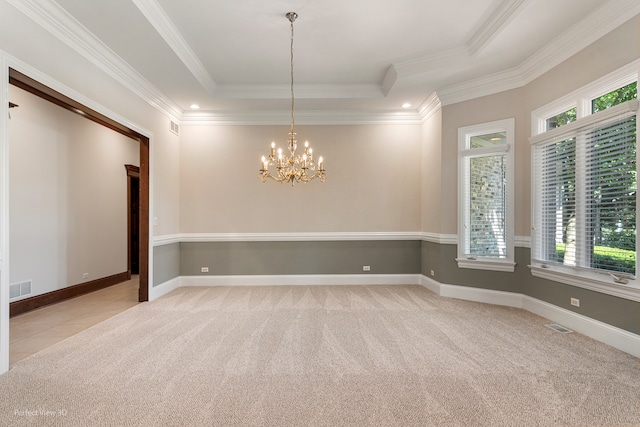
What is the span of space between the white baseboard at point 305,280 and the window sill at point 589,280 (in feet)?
7.58

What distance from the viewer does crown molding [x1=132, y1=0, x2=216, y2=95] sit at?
10.6ft

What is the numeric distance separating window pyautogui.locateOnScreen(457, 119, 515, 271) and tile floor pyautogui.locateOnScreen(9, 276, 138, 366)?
17.1 feet

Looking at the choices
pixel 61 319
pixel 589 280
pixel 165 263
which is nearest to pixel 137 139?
pixel 165 263

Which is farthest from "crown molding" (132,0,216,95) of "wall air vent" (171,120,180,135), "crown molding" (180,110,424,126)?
"wall air vent" (171,120,180,135)

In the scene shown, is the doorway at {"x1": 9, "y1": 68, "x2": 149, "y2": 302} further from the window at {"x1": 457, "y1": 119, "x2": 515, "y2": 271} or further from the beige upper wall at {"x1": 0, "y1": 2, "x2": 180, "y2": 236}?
the window at {"x1": 457, "y1": 119, "x2": 515, "y2": 271}

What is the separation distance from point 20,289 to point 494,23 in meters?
6.79

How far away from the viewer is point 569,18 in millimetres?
3396

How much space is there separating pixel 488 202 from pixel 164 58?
4.85 m

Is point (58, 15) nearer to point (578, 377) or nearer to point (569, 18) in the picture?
point (569, 18)

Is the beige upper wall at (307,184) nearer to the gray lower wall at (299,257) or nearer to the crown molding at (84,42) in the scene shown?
the gray lower wall at (299,257)

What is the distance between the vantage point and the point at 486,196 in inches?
192

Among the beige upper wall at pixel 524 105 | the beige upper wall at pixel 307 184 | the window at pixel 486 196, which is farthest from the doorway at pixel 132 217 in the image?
the window at pixel 486 196

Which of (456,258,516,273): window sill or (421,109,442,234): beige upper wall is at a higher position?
(421,109,442,234): beige upper wall

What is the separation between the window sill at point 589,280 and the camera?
9.97 ft
